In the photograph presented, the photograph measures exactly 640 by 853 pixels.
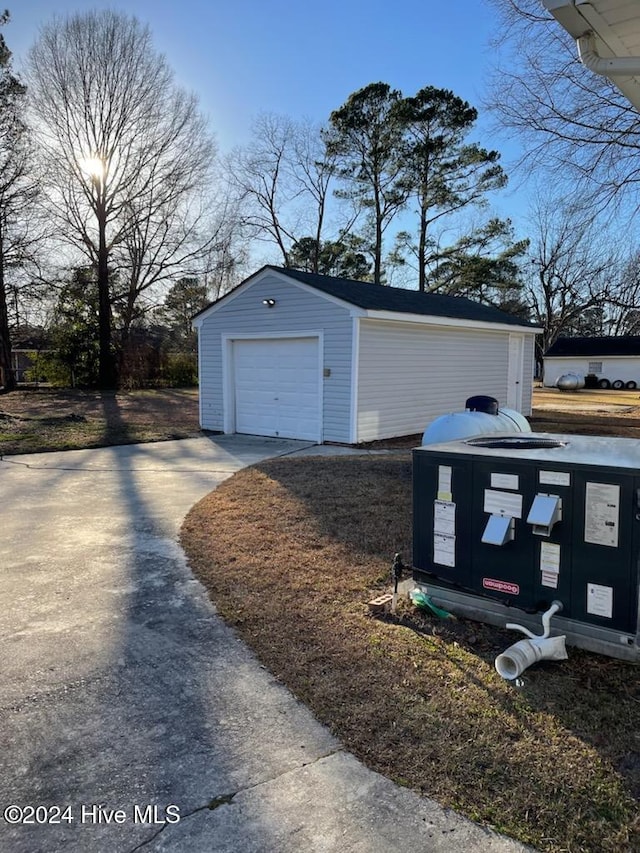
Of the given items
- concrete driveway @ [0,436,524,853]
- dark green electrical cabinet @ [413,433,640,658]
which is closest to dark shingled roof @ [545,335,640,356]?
dark green electrical cabinet @ [413,433,640,658]

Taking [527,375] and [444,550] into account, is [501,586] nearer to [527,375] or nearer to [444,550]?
[444,550]

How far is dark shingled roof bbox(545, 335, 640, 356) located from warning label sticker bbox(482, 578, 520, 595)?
38.0 m

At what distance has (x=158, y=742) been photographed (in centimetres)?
235

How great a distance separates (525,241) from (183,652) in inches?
1172

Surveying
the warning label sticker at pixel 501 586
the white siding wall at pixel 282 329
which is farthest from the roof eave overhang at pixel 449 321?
the warning label sticker at pixel 501 586

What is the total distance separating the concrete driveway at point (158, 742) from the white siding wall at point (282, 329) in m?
6.30

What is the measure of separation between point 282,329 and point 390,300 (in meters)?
2.42

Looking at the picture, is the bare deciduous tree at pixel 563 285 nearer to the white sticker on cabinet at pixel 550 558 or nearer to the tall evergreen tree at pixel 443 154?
the tall evergreen tree at pixel 443 154

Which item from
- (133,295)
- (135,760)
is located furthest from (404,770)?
(133,295)

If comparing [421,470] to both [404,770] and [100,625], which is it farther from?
[100,625]

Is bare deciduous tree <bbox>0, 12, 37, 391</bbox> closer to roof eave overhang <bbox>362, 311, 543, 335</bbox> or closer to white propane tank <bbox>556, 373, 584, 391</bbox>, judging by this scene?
roof eave overhang <bbox>362, 311, 543, 335</bbox>

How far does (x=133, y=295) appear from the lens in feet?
84.3

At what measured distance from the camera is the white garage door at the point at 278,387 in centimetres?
1082

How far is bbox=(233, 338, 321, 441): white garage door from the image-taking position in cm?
1082
